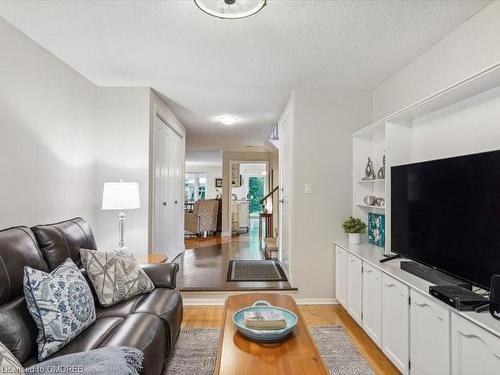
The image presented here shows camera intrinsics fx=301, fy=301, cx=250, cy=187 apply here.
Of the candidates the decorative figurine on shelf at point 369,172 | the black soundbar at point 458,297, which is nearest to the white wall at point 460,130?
the decorative figurine on shelf at point 369,172

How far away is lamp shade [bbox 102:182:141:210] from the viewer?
278 centimetres

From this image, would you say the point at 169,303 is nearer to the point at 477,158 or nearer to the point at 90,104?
the point at 477,158

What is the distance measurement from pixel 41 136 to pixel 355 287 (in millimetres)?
3068

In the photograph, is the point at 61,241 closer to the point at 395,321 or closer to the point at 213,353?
the point at 213,353

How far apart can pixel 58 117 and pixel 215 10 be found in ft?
6.02

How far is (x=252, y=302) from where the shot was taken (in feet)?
7.01

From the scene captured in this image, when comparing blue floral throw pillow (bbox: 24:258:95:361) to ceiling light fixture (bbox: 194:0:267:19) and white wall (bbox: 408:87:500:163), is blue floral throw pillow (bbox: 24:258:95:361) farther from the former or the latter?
white wall (bbox: 408:87:500:163)

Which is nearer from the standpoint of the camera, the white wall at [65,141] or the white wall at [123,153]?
the white wall at [65,141]

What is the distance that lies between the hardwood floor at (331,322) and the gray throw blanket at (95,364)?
1.34m

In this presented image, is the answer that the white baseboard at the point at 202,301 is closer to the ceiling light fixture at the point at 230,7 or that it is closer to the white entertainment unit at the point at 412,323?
the white entertainment unit at the point at 412,323

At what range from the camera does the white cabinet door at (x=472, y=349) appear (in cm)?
129

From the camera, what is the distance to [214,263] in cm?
473

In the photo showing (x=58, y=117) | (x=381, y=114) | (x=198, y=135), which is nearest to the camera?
(x=58, y=117)

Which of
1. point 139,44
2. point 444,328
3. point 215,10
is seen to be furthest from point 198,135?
point 444,328
